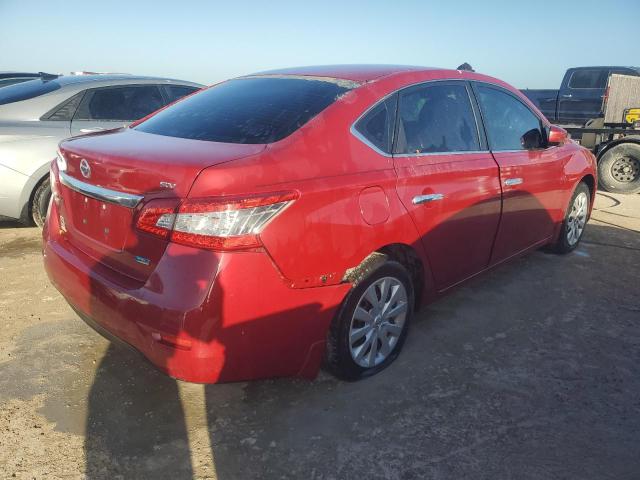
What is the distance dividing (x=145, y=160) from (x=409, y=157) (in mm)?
1349

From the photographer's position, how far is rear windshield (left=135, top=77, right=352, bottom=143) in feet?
7.90

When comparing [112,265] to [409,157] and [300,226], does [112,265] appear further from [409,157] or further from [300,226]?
[409,157]

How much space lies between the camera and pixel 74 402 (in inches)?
98.1

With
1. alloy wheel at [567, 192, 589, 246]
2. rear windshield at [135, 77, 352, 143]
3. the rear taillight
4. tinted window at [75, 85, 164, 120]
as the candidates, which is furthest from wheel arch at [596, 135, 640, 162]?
the rear taillight

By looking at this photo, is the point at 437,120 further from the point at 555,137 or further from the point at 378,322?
the point at 555,137

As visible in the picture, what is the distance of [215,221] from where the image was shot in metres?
1.96

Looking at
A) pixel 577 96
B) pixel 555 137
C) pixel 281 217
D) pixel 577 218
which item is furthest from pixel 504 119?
pixel 577 96

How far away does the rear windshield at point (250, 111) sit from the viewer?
2.41 metres

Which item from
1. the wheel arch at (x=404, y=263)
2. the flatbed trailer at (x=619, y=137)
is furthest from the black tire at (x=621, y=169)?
the wheel arch at (x=404, y=263)

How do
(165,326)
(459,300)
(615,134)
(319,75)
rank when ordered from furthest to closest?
(615,134) → (459,300) → (319,75) → (165,326)

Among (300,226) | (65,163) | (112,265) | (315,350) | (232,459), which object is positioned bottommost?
(232,459)

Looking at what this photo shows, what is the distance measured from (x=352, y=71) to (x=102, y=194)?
62.1 inches

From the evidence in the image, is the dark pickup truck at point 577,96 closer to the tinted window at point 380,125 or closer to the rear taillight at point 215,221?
the tinted window at point 380,125

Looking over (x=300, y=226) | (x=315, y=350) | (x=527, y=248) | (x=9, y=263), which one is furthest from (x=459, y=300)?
(x=9, y=263)
